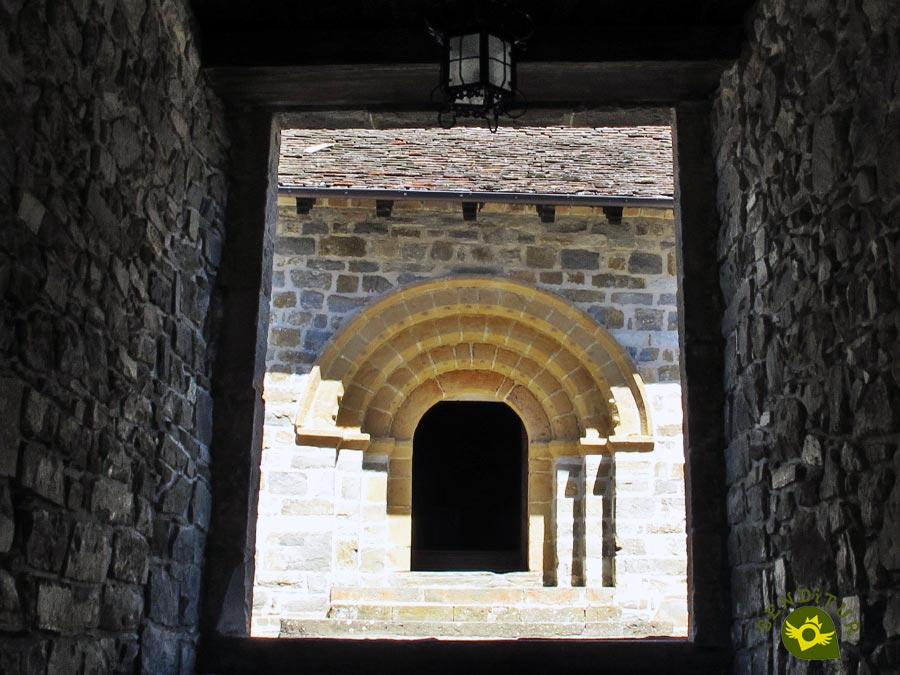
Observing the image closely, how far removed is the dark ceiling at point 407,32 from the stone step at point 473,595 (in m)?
4.90

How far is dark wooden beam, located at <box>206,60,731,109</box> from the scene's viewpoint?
15.7ft

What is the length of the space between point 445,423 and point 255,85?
8.28 meters

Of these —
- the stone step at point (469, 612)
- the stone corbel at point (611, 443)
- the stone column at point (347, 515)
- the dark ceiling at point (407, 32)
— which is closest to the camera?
the dark ceiling at point (407, 32)

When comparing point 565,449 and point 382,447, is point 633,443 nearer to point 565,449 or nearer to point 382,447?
point 565,449

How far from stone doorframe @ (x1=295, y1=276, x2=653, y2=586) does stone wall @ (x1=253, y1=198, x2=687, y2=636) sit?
0.05 metres

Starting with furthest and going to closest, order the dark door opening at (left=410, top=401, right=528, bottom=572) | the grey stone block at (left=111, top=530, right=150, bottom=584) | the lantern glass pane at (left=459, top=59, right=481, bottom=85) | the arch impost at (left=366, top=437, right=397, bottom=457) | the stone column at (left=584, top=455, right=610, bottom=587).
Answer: the dark door opening at (left=410, top=401, right=528, bottom=572) < the arch impost at (left=366, top=437, right=397, bottom=457) < the stone column at (left=584, top=455, right=610, bottom=587) < the lantern glass pane at (left=459, top=59, right=481, bottom=85) < the grey stone block at (left=111, top=530, right=150, bottom=584)

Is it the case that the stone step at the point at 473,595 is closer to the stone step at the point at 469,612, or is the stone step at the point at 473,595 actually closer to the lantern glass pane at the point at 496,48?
the stone step at the point at 469,612

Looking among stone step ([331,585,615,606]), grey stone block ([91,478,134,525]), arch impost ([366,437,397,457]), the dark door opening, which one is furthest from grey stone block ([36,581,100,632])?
→ the dark door opening

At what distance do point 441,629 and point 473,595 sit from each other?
0.66 meters

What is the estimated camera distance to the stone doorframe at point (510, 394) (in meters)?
8.96

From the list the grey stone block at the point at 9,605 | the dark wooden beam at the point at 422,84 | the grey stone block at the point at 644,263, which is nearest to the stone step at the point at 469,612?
the grey stone block at the point at 644,263

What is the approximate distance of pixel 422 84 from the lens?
4.95 meters

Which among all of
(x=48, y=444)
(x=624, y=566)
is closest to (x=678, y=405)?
(x=624, y=566)

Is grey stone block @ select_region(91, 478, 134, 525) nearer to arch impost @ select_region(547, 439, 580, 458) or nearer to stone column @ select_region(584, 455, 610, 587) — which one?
stone column @ select_region(584, 455, 610, 587)
